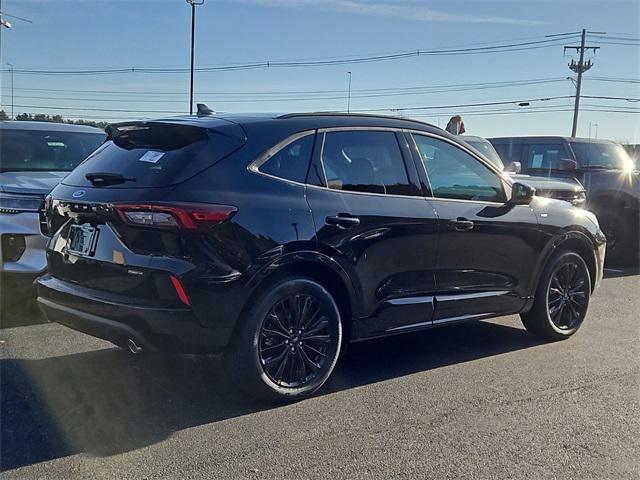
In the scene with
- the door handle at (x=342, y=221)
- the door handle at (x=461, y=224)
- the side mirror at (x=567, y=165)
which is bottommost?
the door handle at (x=461, y=224)

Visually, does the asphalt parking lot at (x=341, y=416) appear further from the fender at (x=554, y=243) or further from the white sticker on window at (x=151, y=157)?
the white sticker on window at (x=151, y=157)

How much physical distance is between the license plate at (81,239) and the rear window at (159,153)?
0.29 m

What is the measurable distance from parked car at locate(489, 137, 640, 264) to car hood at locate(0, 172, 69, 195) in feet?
24.2

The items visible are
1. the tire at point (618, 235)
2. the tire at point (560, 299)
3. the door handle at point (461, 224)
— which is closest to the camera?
the door handle at point (461, 224)

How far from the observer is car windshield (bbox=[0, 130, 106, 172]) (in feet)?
22.9

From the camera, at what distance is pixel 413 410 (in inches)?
158

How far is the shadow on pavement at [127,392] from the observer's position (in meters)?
3.45

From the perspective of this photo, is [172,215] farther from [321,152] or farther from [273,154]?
[321,152]

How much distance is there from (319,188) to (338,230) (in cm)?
29

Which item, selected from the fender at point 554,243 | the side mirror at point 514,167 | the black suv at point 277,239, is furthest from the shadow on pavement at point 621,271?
the black suv at point 277,239

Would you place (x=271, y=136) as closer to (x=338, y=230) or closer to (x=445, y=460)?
(x=338, y=230)

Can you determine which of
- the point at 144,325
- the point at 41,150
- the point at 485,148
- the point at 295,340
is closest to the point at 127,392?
the point at 144,325

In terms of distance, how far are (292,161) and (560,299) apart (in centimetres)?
295

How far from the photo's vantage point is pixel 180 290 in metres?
3.55
